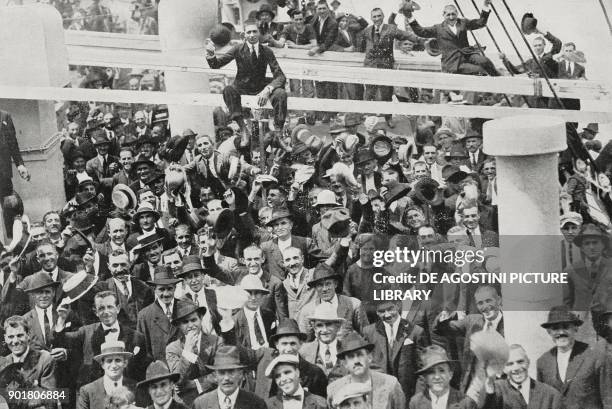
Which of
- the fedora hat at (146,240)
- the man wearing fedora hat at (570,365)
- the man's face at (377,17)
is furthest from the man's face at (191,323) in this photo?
the man's face at (377,17)

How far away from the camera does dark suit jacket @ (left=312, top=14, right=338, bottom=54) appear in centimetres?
1117

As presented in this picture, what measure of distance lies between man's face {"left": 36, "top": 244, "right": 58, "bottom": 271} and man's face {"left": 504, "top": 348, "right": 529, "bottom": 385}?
2.87 m

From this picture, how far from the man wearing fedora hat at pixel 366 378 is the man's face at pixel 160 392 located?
3.07 ft

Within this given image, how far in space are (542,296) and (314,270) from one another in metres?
1.36

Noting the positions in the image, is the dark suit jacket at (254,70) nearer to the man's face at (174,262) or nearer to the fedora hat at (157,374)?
the man's face at (174,262)

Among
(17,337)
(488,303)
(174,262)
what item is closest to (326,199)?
(174,262)

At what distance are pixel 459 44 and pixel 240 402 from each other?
3.25m

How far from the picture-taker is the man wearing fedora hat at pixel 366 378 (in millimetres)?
8648

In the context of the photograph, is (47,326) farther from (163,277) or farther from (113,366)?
(163,277)

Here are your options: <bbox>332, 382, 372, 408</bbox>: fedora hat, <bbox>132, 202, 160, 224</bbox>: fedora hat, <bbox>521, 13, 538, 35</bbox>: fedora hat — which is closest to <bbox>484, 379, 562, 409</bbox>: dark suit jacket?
<bbox>332, 382, 372, 408</bbox>: fedora hat

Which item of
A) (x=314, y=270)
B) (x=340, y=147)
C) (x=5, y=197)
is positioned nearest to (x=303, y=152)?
(x=340, y=147)

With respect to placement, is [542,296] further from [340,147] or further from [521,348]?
[340,147]

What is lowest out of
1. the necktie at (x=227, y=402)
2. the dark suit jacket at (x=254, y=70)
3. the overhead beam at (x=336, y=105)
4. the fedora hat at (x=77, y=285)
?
the necktie at (x=227, y=402)

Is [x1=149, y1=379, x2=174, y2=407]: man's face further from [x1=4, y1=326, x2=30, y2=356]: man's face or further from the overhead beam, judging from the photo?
the overhead beam
